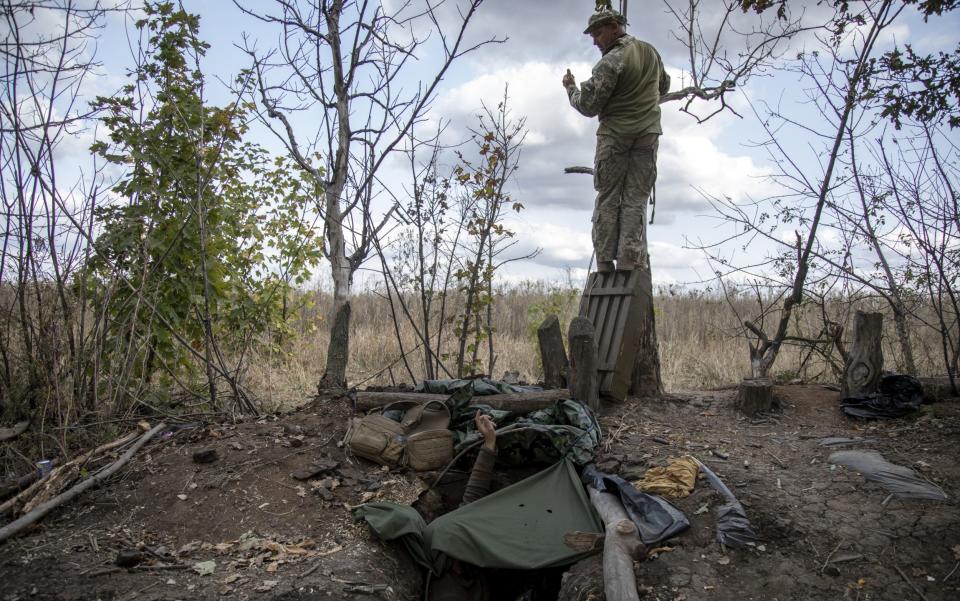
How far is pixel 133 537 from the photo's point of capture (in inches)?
139

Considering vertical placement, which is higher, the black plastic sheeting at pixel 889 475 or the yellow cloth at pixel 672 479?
the black plastic sheeting at pixel 889 475

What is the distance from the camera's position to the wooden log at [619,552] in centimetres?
291

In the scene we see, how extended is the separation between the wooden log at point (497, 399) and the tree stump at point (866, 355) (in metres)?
2.41

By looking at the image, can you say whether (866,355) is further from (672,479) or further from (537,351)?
(537,351)

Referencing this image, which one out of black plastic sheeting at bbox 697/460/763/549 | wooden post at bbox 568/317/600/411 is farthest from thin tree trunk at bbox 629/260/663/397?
black plastic sheeting at bbox 697/460/763/549

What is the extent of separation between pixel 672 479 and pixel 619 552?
846 millimetres

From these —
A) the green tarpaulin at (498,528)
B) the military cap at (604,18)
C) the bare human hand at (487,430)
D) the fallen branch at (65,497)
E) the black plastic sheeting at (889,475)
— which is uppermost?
the military cap at (604,18)

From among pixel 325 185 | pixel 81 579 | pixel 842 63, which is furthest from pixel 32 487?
pixel 842 63

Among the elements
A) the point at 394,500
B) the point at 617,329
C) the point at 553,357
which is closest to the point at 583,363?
the point at 553,357

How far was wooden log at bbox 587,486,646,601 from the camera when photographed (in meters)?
2.91

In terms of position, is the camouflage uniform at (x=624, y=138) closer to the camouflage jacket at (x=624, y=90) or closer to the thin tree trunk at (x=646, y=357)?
the camouflage jacket at (x=624, y=90)

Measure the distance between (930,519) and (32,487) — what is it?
5.04 meters

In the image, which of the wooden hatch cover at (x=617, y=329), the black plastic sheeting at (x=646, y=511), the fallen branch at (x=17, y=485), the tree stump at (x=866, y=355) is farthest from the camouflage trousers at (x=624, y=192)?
the fallen branch at (x=17, y=485)

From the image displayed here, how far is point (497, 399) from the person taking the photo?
191 inches
